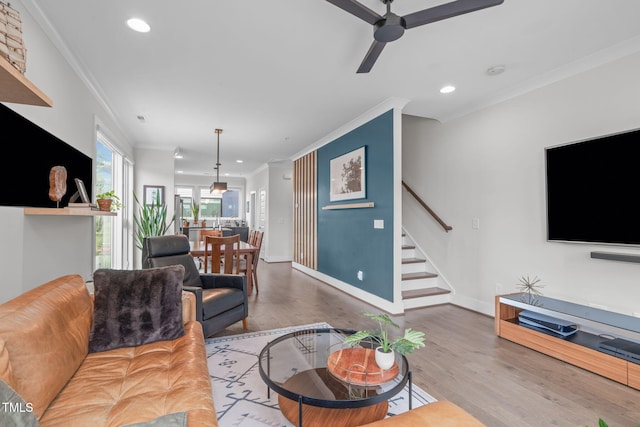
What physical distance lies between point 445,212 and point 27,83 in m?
4.40

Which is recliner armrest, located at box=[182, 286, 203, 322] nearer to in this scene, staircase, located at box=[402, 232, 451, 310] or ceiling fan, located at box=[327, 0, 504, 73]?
ceiling fan, located at box=[327, 0, 504, 73]

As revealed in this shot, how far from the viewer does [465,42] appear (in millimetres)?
2490

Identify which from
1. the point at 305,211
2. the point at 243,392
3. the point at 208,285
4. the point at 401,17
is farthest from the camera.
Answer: the point at 305,211

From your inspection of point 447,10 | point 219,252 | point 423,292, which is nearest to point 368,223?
point 423,292

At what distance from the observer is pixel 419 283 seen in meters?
4.38

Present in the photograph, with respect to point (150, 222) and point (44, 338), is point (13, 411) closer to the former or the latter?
point (44, 338)

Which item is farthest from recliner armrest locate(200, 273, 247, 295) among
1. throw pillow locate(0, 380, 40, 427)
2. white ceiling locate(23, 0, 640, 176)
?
throw pillow locate(0, 380, 40, 427)

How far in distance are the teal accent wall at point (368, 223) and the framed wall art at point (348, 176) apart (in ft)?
0.27

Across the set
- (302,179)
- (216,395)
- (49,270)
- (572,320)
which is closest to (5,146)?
(49,270)

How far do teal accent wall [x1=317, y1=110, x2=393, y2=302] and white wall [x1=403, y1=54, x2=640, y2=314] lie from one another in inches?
41.5

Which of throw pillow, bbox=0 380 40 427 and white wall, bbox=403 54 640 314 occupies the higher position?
white wall, bbox=403 54 640 314

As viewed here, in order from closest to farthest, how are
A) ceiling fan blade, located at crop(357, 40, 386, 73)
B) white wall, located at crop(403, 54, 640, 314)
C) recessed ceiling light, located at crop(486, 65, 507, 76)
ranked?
ceiling fan blade, located at crop(357, 40, 386, 73) < white wall, located at crop(403, 54, 640, 314) < recessed ceiling light, located at crop(486, 65, 507, 76)

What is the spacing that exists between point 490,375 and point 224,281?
8.30ft

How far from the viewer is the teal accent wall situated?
3.89 m
